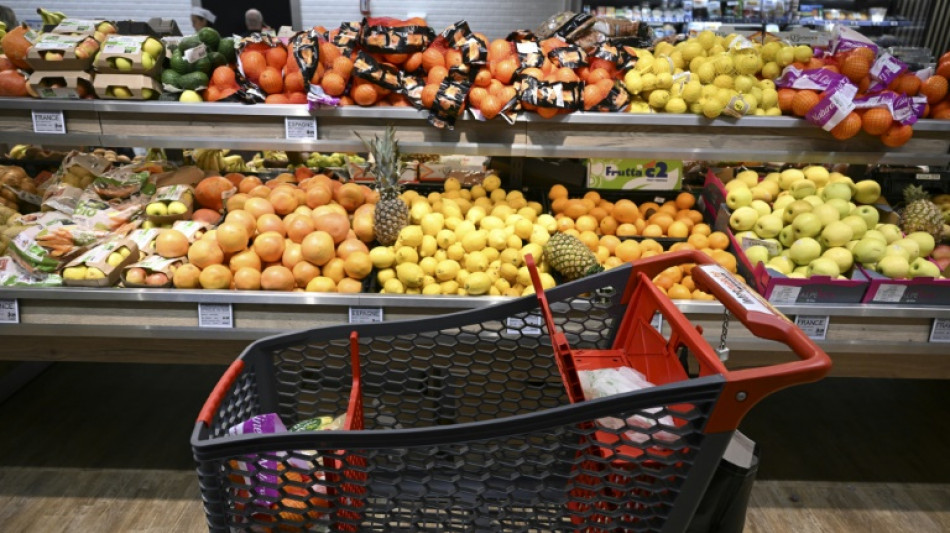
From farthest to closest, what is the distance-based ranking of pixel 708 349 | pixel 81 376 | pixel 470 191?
pixel 81 376, pixel 470 191, pixel 708 349

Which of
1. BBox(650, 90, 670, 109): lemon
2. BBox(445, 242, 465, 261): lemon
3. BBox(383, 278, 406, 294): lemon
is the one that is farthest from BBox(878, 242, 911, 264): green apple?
BBox(383, 278, 406, 294): lemon

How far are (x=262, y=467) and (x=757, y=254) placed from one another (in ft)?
6.48

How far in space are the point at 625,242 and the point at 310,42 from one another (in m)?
1.45

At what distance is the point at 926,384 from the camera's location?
128 inches

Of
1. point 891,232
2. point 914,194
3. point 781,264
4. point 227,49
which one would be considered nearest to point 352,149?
point 227,49

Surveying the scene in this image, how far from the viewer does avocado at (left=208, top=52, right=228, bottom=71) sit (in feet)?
8.27

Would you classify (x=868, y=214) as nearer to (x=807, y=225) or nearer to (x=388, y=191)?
(x=807, y=225)

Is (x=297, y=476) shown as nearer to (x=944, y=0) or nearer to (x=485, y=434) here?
(x=485, y=434)

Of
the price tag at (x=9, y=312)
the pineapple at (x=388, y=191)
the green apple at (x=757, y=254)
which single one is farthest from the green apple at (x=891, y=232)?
the price tag at (x=9, y=312)

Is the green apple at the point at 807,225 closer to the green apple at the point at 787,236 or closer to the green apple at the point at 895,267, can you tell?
the green apple at the point at 787,236

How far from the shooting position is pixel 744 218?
2.48m

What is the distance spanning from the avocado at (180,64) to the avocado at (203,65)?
0.05ft

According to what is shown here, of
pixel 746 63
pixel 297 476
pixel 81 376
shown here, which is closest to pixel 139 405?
Result: pixel 81 376

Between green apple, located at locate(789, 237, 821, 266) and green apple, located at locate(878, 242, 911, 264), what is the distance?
0.22 metres
